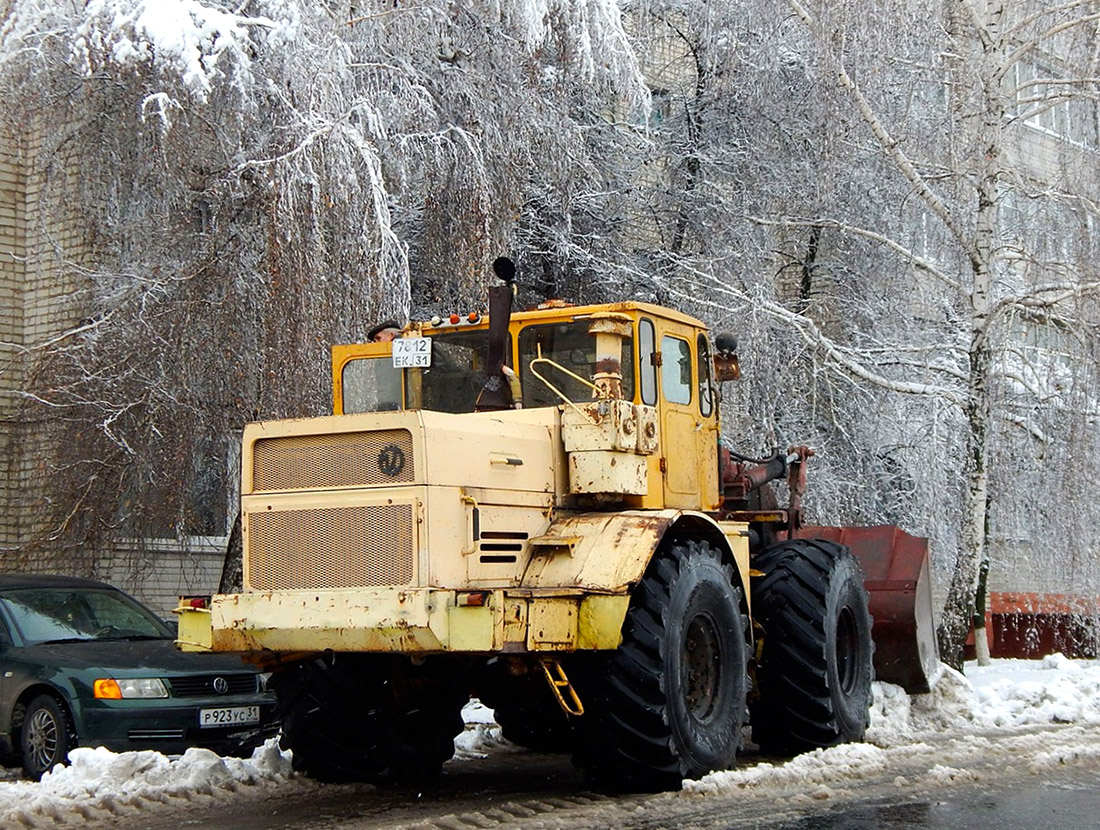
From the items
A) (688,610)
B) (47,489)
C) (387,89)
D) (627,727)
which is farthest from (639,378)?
(47,489)

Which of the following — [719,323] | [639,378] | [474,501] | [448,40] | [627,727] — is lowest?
[627,727]

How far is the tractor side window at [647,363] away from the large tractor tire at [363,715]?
6.90ft

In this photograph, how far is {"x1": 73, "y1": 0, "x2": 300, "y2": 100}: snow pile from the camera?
1152 centimetres

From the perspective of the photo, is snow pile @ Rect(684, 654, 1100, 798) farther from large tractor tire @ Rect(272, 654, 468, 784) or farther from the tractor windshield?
the tractor windshield

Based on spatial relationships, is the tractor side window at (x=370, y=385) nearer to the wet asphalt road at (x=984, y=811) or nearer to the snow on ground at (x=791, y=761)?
the snow on ground at (x=791, y=761)

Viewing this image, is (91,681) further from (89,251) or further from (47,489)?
(89,251)

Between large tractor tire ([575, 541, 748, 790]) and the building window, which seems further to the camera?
the building window

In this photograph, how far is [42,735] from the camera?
10.2 metres

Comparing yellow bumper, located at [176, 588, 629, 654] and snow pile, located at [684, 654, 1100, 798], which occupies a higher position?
yellow bumper, located at [176, 588, 629, 654]

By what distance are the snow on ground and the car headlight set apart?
46 centimetres

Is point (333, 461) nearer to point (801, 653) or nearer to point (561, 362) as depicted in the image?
point (561, 362)

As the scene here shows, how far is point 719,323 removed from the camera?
52.0 ft

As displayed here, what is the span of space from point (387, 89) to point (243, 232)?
2140 mm

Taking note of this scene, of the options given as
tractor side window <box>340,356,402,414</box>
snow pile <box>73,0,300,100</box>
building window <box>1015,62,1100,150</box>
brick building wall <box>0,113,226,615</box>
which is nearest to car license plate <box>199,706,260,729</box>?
tractor side window <box>340,356,402,414</box>
